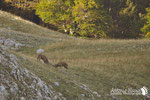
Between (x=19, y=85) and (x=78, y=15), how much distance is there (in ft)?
111

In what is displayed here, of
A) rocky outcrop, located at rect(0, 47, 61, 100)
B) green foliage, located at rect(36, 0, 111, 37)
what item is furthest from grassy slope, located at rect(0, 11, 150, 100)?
green foliage, located at rect(36, 0, 111, 37)

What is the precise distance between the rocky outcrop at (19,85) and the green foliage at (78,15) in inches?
1237

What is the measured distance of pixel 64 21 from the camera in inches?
1578

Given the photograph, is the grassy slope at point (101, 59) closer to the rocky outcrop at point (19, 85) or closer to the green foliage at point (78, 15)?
the rocky outcrop at point (19, 85)

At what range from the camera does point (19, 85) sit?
467 centimetres

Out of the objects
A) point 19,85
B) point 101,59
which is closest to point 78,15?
point 101,59

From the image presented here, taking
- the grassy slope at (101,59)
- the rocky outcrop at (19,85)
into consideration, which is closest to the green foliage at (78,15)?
the grassy slope at (101,59)

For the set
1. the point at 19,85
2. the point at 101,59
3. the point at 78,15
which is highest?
the point at 78,15

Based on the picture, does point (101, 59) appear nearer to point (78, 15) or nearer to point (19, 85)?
point (19, 85)

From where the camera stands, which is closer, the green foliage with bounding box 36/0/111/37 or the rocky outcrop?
the rocky outcrop

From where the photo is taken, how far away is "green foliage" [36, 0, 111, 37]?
36.7 m

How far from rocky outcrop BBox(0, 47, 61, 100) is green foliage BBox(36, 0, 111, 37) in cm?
3142

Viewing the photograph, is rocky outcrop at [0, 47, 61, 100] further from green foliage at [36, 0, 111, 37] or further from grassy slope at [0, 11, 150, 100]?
green foliage at [36, 0, 111, 37]

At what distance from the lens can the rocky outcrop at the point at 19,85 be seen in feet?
14.0
